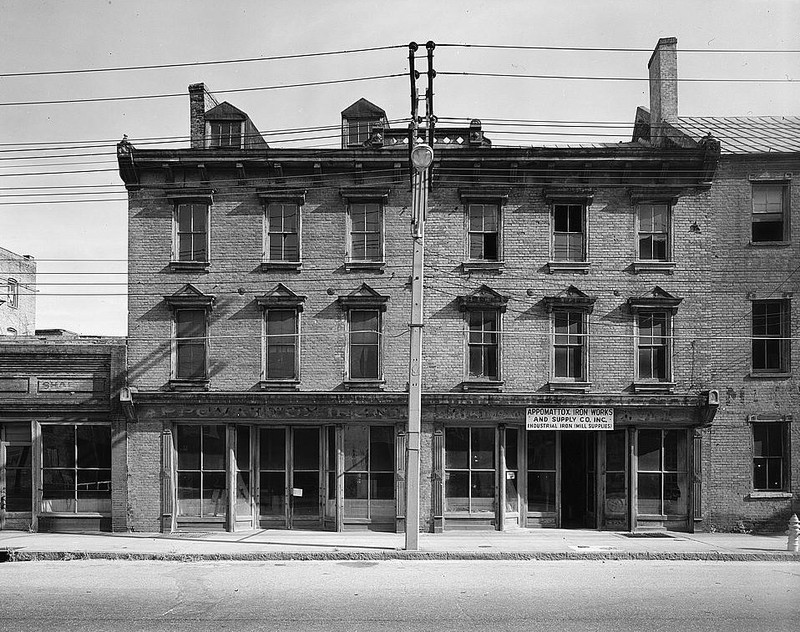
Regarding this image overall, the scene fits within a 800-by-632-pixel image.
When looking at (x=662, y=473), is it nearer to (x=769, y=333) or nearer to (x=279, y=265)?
(x=769, y=333)

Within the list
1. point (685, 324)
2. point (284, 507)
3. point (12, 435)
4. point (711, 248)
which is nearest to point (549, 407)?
point (685, 324)

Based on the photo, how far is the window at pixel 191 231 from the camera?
19.0m

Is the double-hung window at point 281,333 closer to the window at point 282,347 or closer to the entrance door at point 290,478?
the window at point 282,347

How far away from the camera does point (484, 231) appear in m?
19.0

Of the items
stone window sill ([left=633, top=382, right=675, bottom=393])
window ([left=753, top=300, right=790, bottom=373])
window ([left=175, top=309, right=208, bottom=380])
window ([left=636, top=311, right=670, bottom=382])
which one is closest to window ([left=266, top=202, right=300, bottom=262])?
window ([left=175, top=309, right=208, bottom=380])

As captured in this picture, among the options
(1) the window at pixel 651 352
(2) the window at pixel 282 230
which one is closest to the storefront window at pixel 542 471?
(1) the window at pixel 651 352

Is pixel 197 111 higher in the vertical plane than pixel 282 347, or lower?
higher

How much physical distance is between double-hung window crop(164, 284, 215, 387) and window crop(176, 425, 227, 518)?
5.04ft

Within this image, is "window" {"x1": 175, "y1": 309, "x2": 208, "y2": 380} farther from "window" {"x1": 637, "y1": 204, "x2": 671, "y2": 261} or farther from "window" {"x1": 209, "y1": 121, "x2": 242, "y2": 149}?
"window" {"x1": 637, "y1": 204, "x2": 671, "y2": 261}

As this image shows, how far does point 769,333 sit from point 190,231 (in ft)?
51.9

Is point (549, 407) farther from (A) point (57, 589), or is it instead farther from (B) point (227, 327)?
(A) point (57, 589)

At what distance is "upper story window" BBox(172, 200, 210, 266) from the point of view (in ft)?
62.3

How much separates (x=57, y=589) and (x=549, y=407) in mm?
11889

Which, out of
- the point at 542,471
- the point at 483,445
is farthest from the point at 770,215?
the point at 483,445
